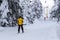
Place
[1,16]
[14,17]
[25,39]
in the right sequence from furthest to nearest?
[14,17]
[1,16]
[25,39]

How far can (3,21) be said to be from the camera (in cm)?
2950

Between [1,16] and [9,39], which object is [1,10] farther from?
[9,39]

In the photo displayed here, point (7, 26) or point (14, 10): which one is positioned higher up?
point (14, 10)

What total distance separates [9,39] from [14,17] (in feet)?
46.4

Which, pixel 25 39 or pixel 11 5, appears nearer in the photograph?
pixel 25 39

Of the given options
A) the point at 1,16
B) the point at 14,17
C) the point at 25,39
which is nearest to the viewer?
the point at 25,39

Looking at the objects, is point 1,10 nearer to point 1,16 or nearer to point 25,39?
point 1,16

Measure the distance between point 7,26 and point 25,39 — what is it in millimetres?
13772

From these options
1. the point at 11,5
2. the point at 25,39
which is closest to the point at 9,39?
the point at 25,39

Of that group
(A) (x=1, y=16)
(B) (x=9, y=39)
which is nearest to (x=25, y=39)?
(B) (x=9, y=39)

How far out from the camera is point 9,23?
99.5ft

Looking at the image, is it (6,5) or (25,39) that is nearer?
(25,39)

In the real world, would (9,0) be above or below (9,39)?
above

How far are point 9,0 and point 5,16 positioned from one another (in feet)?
7.91
